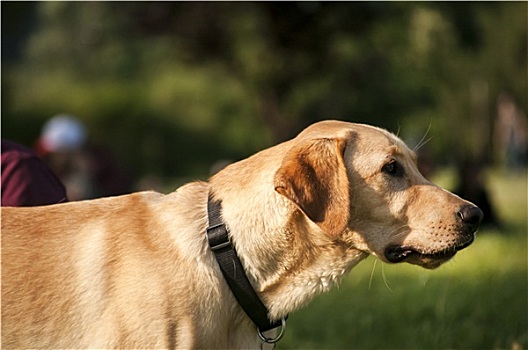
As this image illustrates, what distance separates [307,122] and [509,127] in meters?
21.1

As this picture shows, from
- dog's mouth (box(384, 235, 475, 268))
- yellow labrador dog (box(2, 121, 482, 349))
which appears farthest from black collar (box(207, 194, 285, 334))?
dog's mouth (box(384, 235, 475, 268))

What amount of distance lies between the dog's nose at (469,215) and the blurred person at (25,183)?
8.09 feet

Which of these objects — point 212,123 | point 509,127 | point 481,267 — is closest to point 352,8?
point 481,267

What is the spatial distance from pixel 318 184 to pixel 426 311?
4.05 metres

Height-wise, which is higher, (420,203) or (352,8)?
(420,203)

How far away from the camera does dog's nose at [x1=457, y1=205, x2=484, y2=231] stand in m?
4.40

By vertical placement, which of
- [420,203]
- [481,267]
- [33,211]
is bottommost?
[481,267]

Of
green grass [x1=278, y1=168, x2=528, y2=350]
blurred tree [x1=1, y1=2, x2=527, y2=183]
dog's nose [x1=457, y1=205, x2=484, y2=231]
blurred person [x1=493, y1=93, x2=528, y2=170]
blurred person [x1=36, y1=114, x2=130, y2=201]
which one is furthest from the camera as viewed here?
blurred person [x1=493, y1=93, x2=528, y2=170]

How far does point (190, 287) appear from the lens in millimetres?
4184

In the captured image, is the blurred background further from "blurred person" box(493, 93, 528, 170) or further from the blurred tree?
"blurred person" box(493, 93, 528, 170)

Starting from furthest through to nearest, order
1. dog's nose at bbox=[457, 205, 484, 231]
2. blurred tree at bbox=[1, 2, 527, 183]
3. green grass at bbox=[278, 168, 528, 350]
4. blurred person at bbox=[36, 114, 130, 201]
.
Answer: blurred tree at bbox=[1, 2, 527, 183] → blurred person at bbox=[36, 114, 130, 201] → green grass at bbox=[278, 168, 528, 350] → dog's nose at bbox=[457, 205, 484, 231]

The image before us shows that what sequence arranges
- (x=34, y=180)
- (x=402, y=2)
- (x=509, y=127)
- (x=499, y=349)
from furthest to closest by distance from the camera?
(x=509, y=127), (x=402, y=2), (x=499, y=349), (x=34, y=180)

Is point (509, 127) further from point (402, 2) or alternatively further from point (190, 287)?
point (190, 287)

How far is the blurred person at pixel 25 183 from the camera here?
5.61 meters
